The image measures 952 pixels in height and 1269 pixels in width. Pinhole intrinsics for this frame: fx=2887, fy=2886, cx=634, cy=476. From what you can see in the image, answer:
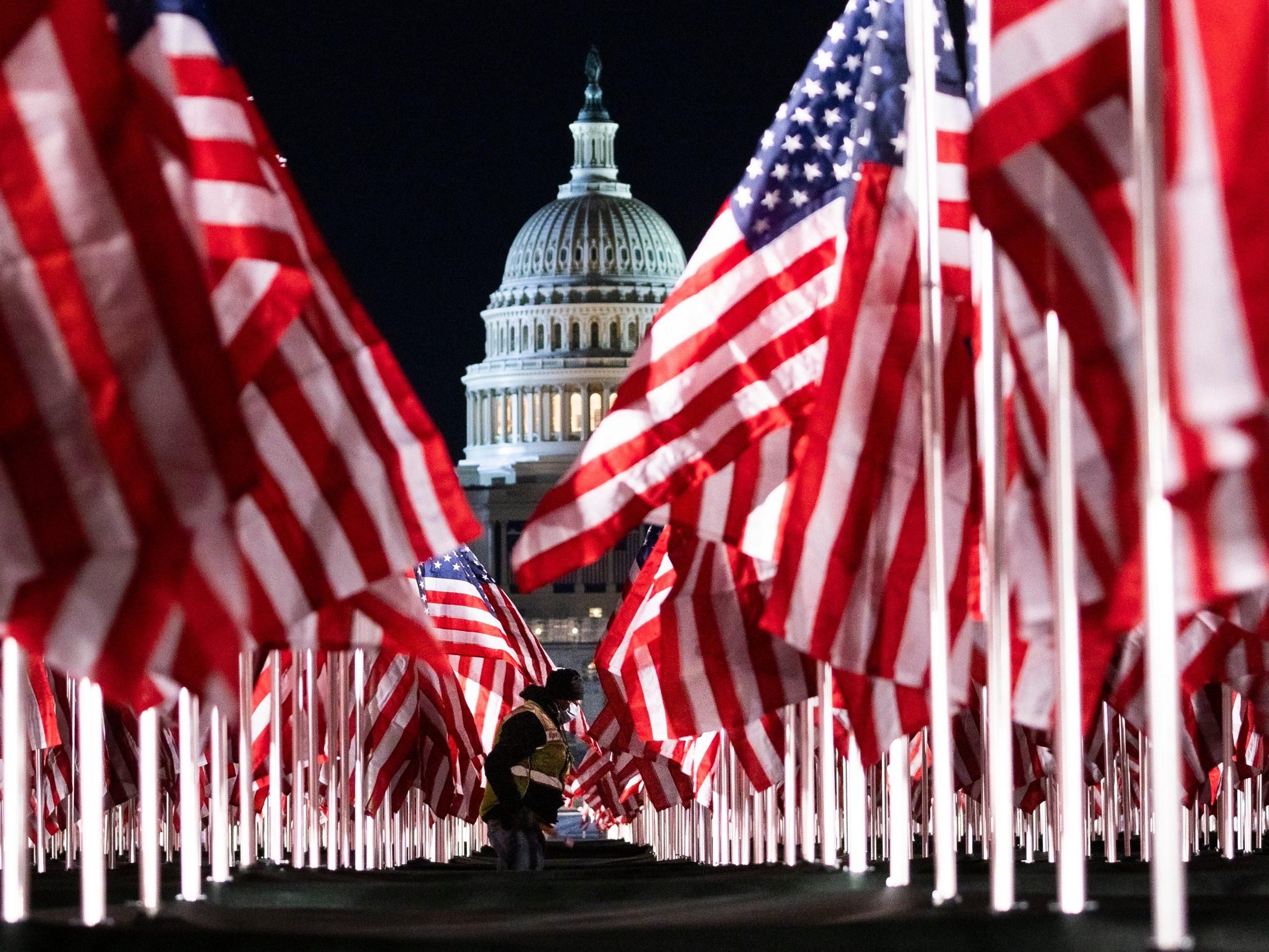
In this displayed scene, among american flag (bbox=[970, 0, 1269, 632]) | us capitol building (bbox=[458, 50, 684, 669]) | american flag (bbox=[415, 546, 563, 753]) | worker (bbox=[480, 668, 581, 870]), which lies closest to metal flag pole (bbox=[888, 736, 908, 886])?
american flag (bbox=[970, 0, 1269, 632])

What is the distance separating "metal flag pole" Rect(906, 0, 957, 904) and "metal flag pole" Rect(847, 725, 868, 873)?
1297mm

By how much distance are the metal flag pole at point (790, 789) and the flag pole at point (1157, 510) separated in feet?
26.9

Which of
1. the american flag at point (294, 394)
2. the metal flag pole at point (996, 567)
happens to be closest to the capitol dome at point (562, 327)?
the american flag at point (294, 394)

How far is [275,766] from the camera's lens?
17109 mm

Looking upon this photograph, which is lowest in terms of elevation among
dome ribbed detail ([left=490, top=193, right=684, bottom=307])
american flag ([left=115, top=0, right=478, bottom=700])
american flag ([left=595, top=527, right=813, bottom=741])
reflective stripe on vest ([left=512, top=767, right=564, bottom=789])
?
reflective stripe on vest ([left=512, top=767, right=564, bottom=789])

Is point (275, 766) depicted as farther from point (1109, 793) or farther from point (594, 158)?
point (594, 158)

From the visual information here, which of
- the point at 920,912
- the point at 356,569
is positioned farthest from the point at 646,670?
the point at 920,912

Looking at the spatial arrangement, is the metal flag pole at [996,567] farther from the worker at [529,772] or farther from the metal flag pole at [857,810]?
the worker at [529,772]

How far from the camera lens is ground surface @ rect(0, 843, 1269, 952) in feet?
24.9

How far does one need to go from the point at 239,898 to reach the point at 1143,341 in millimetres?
5500

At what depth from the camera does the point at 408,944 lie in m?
7.66

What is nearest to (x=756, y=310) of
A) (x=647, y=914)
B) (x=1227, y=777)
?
(x=647, y=914)

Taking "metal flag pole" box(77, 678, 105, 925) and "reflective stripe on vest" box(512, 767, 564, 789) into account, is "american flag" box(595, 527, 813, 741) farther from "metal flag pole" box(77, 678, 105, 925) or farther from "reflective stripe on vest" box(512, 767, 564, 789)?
"metal flag pole" box(77, 678, 105, 925)

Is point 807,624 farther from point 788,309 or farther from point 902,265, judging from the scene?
point 788,309
